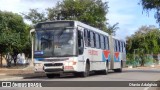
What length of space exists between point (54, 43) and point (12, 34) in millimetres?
34454

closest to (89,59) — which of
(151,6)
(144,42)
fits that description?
(151,6)

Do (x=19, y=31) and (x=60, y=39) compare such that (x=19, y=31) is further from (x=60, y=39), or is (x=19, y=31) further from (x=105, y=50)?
(x=60, y=39)

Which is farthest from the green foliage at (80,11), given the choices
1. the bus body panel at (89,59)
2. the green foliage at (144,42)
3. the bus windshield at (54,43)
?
the bus windshield at (54,43)

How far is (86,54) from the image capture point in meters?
27.1

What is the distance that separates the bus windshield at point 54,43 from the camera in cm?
2497

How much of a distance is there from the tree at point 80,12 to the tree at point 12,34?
4233 millimetres

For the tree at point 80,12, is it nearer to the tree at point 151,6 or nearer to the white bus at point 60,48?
the tree at point 151,6

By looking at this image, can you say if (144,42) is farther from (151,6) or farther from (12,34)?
(151,6)

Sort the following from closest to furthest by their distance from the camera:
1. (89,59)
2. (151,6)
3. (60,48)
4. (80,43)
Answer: (60,48), (80,43), (89,59), (151,6)

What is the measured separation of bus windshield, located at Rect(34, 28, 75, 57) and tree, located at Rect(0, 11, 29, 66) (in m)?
31.0

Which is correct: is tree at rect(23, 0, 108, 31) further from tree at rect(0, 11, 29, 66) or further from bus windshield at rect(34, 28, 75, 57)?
bus windshield at rect(34, 28, 75, 57)

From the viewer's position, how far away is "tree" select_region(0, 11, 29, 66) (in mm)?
56881

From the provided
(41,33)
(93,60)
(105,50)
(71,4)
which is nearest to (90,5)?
(71,4)

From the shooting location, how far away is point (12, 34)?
58.6 meters
